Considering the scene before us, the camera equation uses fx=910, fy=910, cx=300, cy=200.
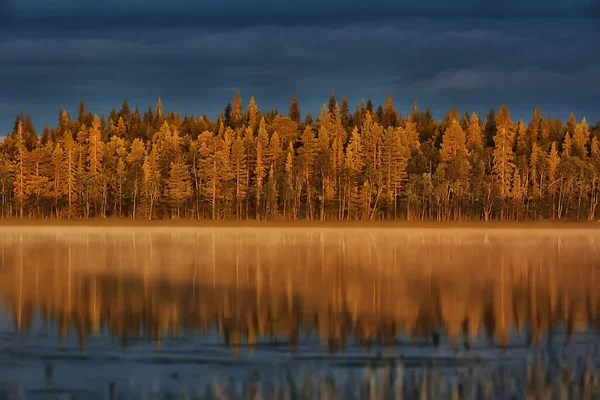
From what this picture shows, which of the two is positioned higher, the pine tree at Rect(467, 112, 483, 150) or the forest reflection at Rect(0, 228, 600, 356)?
the pine tree at Rect(467, 112, 483, 150)

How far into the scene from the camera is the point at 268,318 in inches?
931

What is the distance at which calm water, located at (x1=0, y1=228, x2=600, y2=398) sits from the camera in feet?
56.4

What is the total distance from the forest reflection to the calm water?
0.06 metres

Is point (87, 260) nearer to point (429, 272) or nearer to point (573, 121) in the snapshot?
point (429, 272)

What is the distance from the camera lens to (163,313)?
24.5 metres

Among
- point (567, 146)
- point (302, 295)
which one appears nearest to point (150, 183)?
point (567, 146)

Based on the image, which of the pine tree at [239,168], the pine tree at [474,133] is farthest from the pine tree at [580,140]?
the pine tree at [239,168]

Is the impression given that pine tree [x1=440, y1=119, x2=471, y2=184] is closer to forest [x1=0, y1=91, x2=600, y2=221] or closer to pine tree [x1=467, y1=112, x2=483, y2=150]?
forest [x1=0, y1=91, x2=600, y2=221]

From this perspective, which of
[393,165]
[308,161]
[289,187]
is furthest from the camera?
[308,161]

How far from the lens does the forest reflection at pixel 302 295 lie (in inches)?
862

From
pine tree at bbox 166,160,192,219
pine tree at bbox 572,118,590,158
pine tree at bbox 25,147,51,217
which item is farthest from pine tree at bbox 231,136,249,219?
pine tree at bbox 572,118,590,158

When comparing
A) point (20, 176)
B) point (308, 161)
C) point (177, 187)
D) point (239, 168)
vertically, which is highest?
A: point (308, 161)

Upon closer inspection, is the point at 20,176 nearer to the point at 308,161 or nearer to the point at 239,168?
the point at 239,168

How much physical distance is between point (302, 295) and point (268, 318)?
591cm
